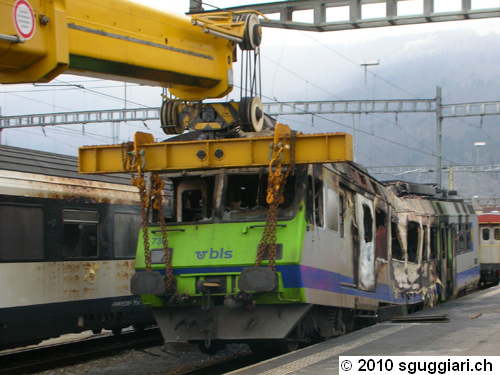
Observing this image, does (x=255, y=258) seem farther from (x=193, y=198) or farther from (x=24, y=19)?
(x=24, y=19)

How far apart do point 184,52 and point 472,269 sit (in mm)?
16468

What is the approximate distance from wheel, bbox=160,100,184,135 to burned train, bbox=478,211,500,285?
880 inches

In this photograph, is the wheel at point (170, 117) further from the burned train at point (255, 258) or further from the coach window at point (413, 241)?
the coach window at point (413, 241)

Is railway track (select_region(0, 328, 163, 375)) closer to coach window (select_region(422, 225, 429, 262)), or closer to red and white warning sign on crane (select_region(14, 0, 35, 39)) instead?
red and white warning sign on crane (select_region(14, 0, 35, 39))

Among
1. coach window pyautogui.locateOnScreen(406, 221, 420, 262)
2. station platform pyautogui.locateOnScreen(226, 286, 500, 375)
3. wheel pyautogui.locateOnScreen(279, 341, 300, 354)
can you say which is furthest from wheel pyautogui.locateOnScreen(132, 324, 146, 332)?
station platform pyautogui.locateOnScreen(226, 286, 500, 375)

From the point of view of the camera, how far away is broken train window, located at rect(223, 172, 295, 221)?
995 cm

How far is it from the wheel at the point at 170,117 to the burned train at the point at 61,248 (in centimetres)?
298

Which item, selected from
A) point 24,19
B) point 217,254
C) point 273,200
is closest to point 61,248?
point 217,254

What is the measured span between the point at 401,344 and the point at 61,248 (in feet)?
20.7

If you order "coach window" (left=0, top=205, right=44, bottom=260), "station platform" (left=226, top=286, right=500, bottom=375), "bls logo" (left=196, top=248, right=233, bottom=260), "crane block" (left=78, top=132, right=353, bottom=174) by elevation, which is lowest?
"station platform" (left=226, top=286, right=500, bottom=375)

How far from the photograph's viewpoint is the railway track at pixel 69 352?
11.9m

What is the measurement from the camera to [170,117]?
10602 millimetres

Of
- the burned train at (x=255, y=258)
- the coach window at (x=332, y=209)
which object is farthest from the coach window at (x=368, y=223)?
the coach window at (x=332, y=209)

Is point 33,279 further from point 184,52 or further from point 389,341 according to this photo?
point 389,341
